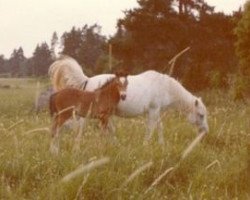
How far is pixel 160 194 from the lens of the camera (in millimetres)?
7875

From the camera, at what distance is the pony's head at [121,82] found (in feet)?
39.6

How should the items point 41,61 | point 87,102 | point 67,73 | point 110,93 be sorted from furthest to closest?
point 41,61, point 67,73, point 110,93, point 87,102

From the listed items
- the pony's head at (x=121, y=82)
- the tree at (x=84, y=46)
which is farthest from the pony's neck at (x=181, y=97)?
the tree at (x=84, y=46)

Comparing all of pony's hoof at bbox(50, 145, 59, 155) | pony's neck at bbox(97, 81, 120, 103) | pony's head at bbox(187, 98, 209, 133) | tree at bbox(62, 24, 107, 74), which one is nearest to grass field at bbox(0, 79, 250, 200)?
pony's hoof at bbox(50, 145, 59, 155)

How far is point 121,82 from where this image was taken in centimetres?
1231

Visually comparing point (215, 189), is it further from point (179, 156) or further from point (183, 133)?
point (183, 133)

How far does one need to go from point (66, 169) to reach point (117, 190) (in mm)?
818

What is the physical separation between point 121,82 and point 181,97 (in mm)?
2572

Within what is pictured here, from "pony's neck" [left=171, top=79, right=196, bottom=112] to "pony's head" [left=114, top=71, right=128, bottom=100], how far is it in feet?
7.04

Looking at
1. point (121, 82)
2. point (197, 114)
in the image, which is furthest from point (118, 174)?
point (197, 114)

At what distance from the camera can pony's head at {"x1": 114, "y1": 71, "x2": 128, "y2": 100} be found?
12065 mm

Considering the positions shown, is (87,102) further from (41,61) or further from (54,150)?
(41,61)

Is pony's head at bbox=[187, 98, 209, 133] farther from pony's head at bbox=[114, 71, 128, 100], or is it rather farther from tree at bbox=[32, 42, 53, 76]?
tree at bbox=[32, 42, 53, 76]

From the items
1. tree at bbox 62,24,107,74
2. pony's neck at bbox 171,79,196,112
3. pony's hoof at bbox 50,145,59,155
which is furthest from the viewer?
tree at bbox 62,24,107,74
